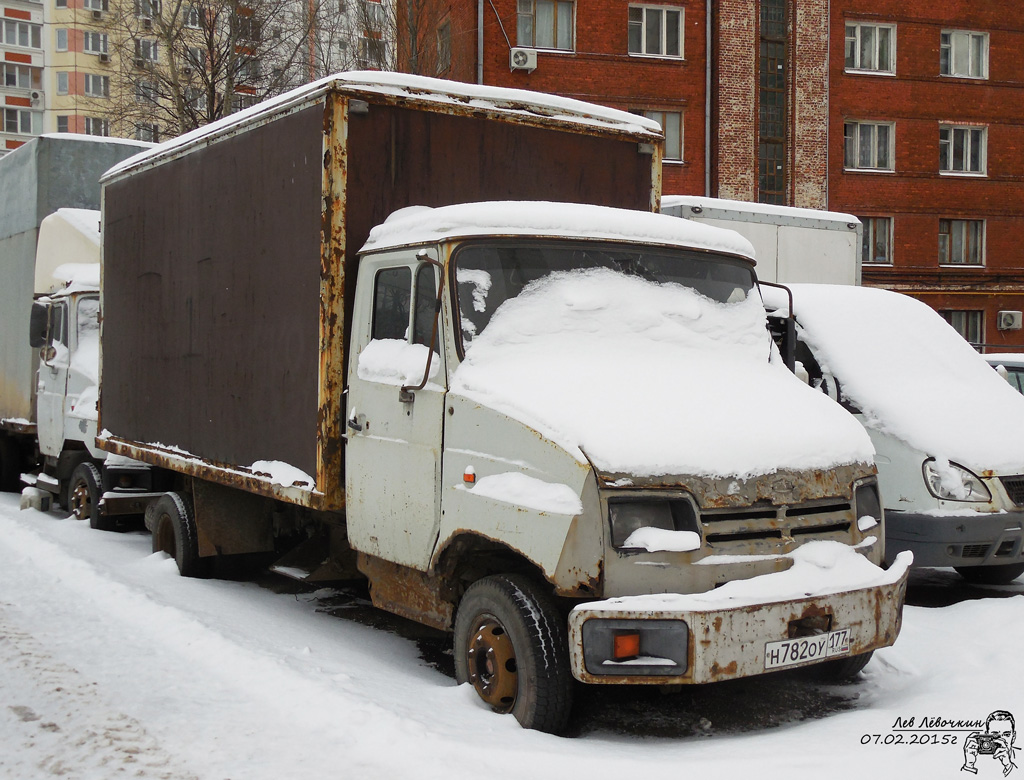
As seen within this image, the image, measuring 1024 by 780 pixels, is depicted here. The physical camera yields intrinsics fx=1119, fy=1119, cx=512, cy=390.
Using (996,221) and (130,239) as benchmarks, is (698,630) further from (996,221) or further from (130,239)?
(996,221)

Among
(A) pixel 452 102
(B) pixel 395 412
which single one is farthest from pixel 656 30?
(B) pixel 395 412

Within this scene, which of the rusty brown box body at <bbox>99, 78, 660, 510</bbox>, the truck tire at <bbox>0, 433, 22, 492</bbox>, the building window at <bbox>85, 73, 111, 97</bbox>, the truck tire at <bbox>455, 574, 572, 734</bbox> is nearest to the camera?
the truck tire at <bbox>455, 574, 572, 734</bbox>

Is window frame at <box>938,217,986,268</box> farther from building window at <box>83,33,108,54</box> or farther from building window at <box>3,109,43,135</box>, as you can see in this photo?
building window at <box>3,109,43,135</box>

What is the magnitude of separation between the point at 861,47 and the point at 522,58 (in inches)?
411

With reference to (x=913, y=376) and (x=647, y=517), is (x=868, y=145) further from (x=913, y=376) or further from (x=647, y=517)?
(x=647, y=517)

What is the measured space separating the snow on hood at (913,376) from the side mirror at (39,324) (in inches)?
314

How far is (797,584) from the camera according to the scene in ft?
15.1

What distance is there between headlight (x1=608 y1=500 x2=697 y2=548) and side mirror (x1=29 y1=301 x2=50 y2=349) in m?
9.47

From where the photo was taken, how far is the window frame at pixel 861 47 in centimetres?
3097

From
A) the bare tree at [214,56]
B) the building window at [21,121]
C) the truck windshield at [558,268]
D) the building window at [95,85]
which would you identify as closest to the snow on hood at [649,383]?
the truck windshield at [558,268]

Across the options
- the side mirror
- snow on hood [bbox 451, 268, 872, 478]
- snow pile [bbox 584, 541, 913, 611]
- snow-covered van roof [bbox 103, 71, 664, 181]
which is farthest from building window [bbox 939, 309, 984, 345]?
snow pile [bbox 584, 541, 913, 611]

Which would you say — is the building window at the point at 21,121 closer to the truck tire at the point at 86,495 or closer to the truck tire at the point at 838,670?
the truck tire at the point at 86,495

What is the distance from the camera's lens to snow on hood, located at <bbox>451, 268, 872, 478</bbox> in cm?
463

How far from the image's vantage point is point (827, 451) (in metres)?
4.98
